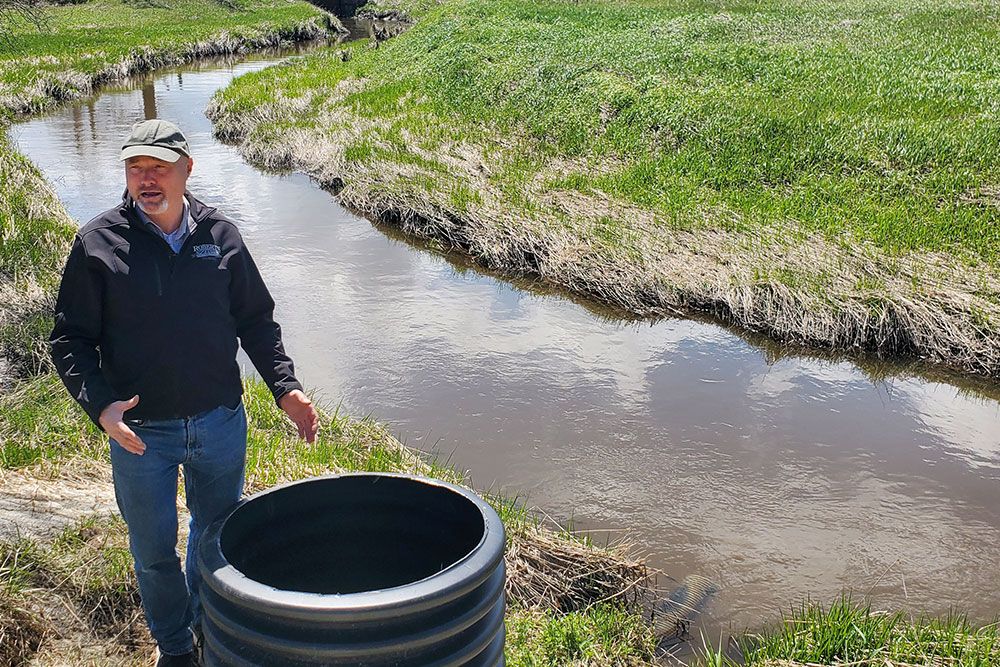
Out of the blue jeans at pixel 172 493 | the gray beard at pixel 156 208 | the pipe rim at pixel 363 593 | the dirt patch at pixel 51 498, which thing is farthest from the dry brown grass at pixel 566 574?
the gray beard at pixel 156 208

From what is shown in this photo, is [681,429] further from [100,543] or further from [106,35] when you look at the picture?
[106,35]

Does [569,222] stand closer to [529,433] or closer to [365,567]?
[529,433]

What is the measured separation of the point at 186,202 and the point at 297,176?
1101 centimetres

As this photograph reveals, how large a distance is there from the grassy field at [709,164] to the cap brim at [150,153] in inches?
233

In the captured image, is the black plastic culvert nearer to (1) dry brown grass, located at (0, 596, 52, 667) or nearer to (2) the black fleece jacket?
(2) the black fleece jacket

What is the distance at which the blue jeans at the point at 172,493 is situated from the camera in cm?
309

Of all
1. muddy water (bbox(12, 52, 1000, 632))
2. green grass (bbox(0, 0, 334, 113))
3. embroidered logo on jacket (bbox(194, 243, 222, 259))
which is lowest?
muddy water (bbox(12, 52, 1000, 632))

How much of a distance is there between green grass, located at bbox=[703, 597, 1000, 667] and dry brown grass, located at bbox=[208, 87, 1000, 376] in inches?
151

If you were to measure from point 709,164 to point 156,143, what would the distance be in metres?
9.11

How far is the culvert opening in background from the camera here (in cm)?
277

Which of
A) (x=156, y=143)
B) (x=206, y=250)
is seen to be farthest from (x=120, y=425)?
(x=156, y=143)

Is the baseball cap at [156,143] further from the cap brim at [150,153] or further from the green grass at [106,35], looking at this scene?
the green grass at [106,35]

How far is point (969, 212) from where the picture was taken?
935 cm

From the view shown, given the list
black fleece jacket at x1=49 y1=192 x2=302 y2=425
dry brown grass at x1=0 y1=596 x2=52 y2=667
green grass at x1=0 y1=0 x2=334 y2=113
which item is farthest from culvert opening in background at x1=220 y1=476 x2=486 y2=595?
green grass at x1=0 y1=0 x2=334 y2=113
